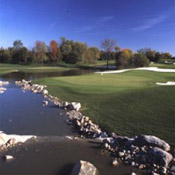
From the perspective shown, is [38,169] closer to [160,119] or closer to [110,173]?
[110,173]

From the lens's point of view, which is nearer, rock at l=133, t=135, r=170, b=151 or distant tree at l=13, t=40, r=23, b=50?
rock at l=133, t=135, r=170, b=151

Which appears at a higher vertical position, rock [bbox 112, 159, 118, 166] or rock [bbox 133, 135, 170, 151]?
rock [bbox 133, 135, 170, 151]

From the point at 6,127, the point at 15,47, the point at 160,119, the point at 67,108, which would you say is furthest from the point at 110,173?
the point at 15,47

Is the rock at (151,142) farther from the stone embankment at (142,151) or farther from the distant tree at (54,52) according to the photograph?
the distant tree at (54,52)

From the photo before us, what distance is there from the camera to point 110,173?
6.18 metres

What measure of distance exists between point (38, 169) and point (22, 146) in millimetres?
1802

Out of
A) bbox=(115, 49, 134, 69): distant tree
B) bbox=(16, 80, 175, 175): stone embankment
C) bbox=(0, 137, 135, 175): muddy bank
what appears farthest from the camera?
bbox=(115, 49, 134, 69): distant tree

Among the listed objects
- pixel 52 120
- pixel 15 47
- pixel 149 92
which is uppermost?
pixel 15 47

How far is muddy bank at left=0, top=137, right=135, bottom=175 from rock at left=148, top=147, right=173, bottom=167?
92 cm

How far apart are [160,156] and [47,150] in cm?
387

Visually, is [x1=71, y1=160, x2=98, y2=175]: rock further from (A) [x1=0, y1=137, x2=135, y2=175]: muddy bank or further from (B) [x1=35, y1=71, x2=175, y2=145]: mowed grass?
(B) [x1=35, y1=71, x2=175, y2=145]: mowed grass

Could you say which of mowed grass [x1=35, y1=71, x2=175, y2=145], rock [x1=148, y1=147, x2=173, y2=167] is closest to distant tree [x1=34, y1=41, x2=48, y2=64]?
mowed grass [x1=35, y1=71, x2=175, y2=145]

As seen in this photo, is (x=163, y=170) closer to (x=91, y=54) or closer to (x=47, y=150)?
(x=47, y=150)

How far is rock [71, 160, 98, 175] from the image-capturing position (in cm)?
593
